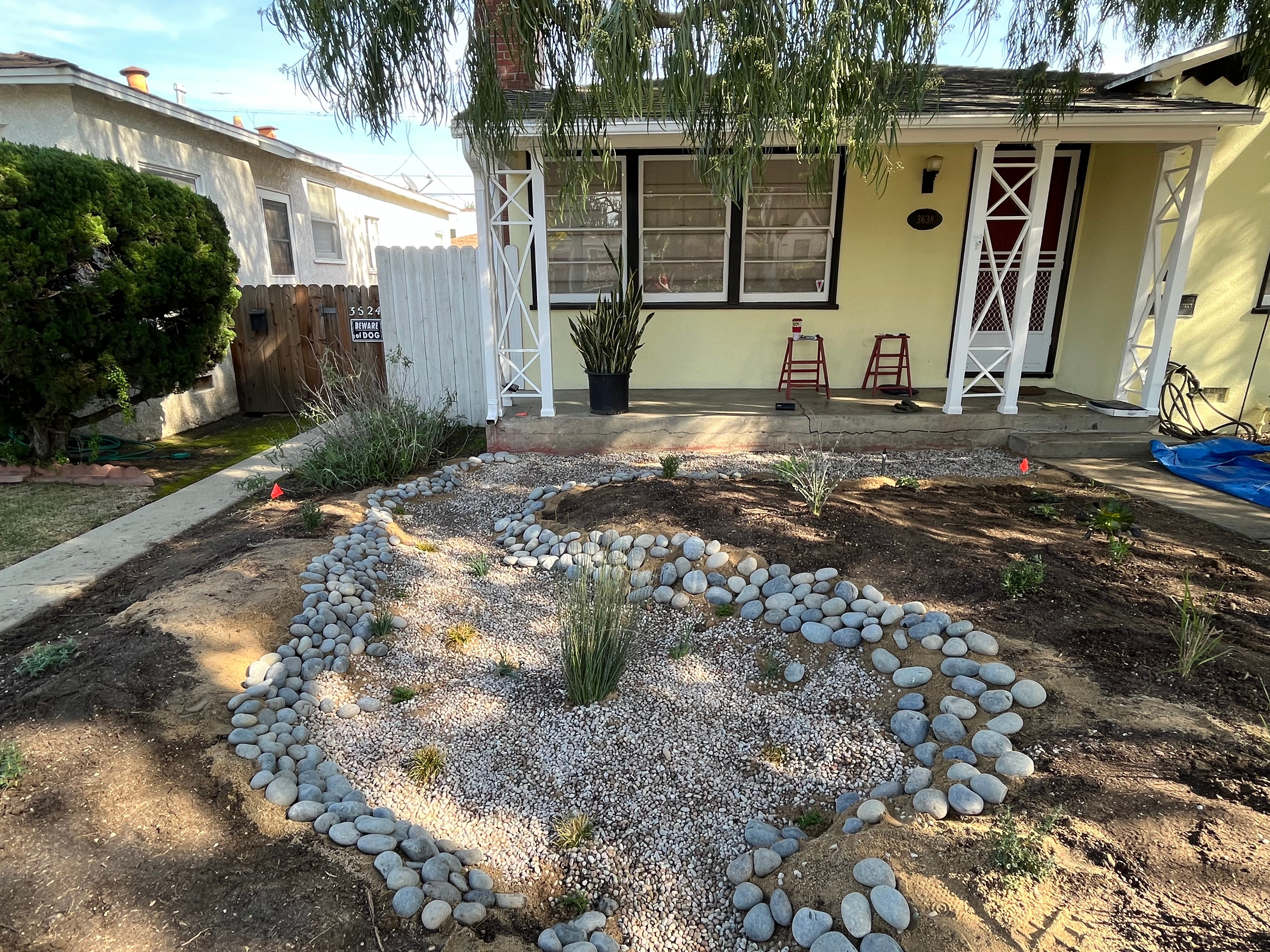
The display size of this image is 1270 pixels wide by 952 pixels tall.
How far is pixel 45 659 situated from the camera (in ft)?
9.27

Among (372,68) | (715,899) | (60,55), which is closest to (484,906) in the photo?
(715,899)

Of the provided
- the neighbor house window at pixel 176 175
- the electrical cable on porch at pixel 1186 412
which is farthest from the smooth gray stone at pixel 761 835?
the neighbor house window at pixel 176 175

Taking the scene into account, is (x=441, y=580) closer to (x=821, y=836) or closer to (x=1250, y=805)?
(x=821, y=836)

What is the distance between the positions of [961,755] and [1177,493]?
151 inches

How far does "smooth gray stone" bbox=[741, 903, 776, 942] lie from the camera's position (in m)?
1.92

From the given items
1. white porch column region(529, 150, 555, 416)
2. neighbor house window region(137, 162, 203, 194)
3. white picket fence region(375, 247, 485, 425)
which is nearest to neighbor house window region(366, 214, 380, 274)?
neighbor house window region(137, 162, 203, 194)

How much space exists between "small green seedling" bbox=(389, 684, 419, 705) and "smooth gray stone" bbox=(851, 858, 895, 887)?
193 cm

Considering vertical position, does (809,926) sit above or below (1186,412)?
below

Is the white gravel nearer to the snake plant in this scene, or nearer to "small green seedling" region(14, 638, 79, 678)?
"small green seedling" region(14, 638, 79, 678)

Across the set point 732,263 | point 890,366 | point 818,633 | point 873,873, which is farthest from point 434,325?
point 873,873

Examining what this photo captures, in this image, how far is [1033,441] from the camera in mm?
6031

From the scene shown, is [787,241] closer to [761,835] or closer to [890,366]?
[890,366]

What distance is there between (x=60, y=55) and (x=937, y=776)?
9099 millimetres

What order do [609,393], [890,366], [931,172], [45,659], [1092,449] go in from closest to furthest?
1. [45,659]
2. [1092,449]
3. [609,393]
4. [931,172]
5. [890,366]
